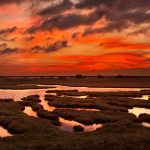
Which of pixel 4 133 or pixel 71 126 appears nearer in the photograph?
pixel 4 133

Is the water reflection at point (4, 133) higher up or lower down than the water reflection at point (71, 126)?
lower down

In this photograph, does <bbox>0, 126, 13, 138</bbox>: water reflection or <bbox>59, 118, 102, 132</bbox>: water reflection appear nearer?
<bbox>0, 126, 13, 138</bbox>: water reflection

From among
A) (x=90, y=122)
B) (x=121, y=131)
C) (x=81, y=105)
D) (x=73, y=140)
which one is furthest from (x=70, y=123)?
(x=81, y=105)

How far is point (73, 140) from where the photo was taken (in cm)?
2862

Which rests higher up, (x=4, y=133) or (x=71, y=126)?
(x=71, y=126)

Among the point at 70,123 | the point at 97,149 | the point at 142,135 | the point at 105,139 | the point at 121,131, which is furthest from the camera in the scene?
the point at 70,123

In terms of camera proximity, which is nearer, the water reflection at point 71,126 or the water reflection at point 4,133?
the water reflection at point 4,133

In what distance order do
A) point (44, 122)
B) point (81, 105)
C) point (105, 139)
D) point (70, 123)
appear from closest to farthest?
point (105, 139)
point (44, 122)
point (70, 123)
point (81, 105)

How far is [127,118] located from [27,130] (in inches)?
568

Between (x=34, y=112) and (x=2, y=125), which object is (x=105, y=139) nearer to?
(x=2, y=125)

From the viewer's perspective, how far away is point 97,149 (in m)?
26.2

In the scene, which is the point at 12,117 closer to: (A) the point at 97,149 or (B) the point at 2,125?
(B) the point at 2,125

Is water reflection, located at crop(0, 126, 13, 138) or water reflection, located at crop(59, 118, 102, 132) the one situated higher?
water reflection, located at crop(59, 118, 102, 132)

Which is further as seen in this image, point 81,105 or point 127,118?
point 81,105
